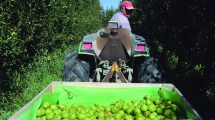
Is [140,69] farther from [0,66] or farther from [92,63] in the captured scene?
[0,66]

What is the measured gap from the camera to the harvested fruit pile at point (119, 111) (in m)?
4.36

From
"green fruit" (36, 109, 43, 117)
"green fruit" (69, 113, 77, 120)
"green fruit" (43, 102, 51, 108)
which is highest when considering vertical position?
"green fruit" (43, 102, 51, 108)

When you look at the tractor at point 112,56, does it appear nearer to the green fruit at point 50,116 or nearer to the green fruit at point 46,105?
the green fruit at point 46,105

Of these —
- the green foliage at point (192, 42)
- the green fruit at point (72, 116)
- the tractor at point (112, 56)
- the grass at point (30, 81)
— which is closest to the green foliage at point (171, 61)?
the green foliage at point (192, 42)

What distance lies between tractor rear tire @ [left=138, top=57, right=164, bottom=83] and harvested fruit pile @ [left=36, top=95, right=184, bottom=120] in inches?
71.9

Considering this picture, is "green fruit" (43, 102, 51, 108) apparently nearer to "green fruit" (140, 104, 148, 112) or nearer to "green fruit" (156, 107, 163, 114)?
"green fruit" (140, 104, 148, 112)

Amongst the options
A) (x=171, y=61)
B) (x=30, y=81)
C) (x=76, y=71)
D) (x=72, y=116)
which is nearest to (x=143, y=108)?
(x=72, y=116)

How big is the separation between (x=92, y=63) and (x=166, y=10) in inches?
127

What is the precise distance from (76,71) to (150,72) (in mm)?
1446

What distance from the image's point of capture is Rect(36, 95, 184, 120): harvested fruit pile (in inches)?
172

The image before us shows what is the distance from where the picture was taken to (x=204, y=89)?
25.3ft

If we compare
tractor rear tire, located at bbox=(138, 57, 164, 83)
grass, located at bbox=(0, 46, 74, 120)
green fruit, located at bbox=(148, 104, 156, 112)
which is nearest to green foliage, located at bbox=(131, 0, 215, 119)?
tractor rear tire, located at bbox=(138, 57, 164, 83)

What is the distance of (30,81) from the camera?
8.45 metres

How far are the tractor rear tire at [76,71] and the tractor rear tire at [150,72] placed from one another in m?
1.07
